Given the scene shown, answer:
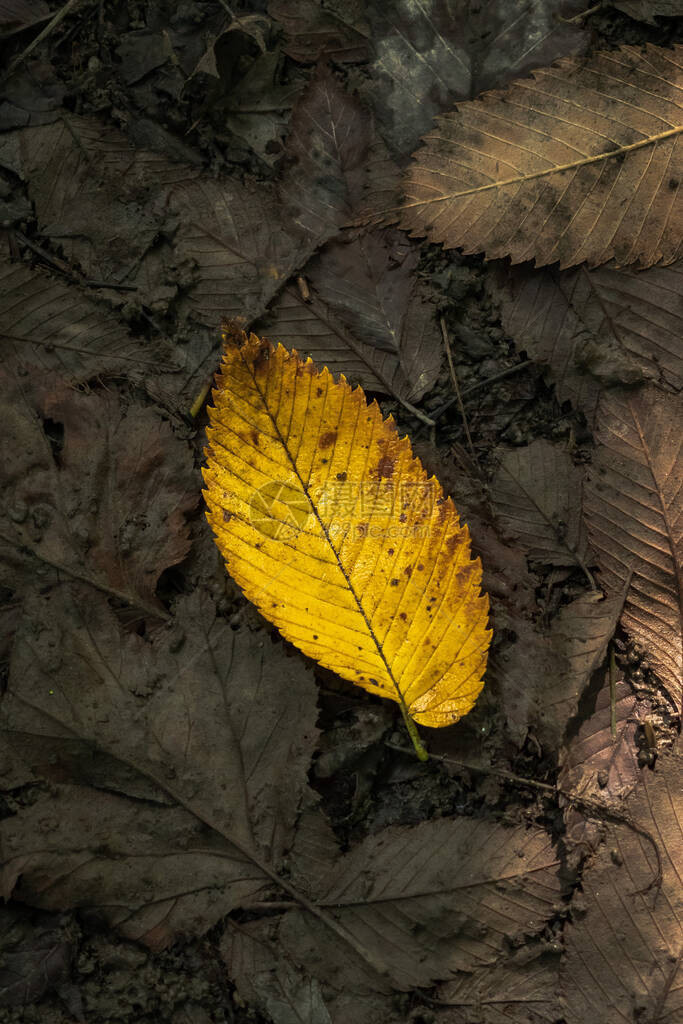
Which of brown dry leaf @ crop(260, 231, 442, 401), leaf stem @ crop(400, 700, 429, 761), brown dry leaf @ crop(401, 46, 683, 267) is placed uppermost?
brown dry leaf @ crop(401, 46, 683, 267)

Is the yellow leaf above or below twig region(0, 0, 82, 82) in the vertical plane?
below

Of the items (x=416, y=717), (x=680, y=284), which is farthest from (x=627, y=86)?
(x=416, y=717)

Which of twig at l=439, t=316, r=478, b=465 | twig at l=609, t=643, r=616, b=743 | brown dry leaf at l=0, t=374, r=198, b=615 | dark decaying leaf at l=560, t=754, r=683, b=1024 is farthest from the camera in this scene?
twig at l=439, t=316, r=478, b=465

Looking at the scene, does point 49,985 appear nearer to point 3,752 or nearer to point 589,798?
point 3,752

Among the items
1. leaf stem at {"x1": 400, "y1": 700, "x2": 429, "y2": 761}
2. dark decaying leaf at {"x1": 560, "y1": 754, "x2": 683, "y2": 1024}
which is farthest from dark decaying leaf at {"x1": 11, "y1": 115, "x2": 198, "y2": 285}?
dark decaying leaf at {"x1": 560, "y1": 754, "x2": 683, "y2": 1024}

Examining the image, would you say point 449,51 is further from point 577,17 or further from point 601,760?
point 601,760

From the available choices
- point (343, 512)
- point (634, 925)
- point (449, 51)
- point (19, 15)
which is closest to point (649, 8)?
point (449, 51)

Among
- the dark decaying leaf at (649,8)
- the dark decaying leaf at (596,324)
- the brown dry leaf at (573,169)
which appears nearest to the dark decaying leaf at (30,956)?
the dark decaying leaf at (596,324)

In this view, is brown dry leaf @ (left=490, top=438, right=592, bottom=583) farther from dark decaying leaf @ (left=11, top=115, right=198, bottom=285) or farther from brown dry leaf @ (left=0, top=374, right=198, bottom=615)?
dark decaying leaf @ (left=11, top=115, right=198, bottom=285)
